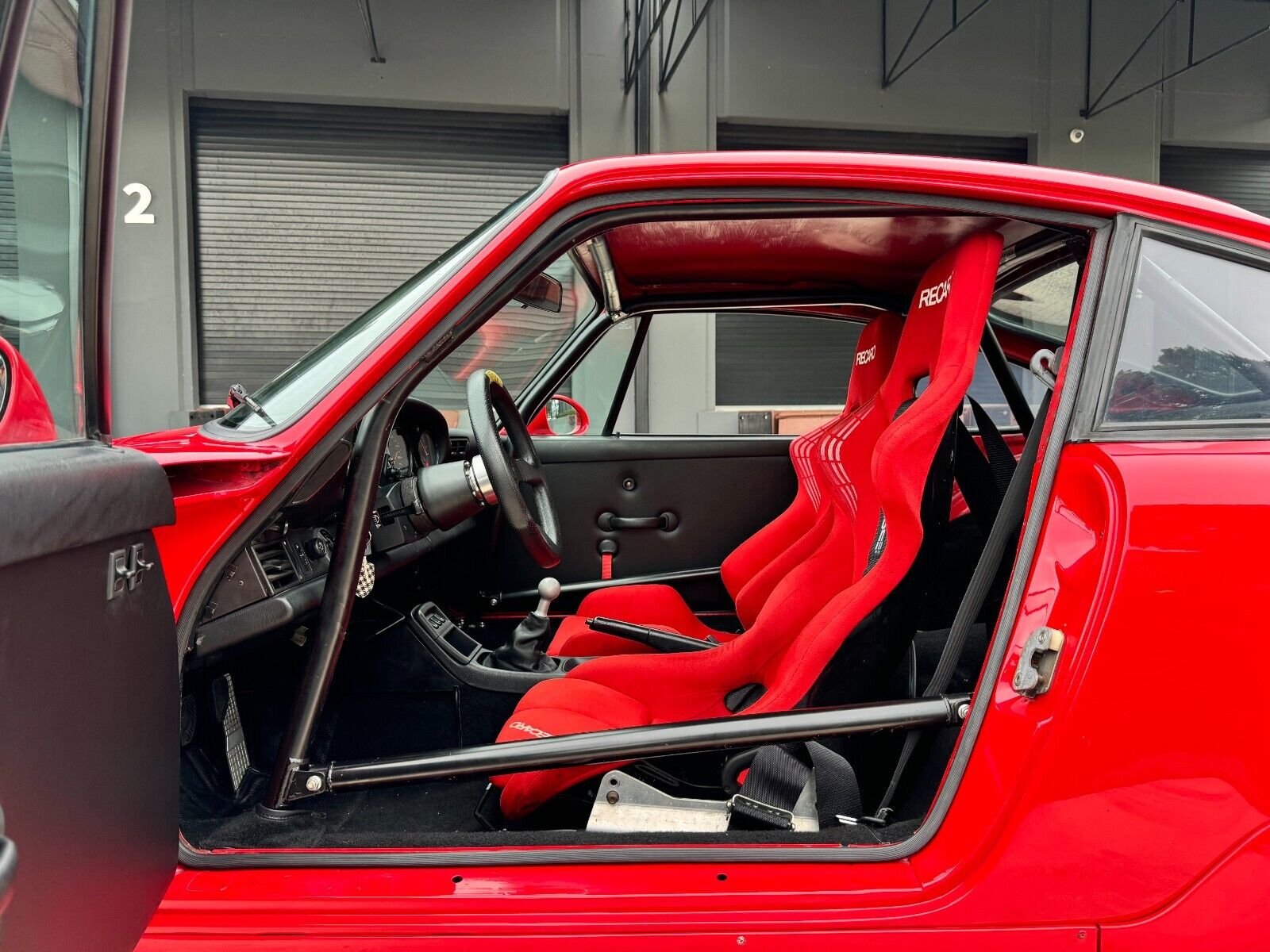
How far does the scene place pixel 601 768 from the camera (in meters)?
1.36

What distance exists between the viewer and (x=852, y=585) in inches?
59.2

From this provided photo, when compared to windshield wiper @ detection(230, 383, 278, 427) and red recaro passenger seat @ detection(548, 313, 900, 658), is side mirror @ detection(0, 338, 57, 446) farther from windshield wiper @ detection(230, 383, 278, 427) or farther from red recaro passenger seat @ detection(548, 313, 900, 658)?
red recaro passenger seat @ detection(548, 313, 900, 658)

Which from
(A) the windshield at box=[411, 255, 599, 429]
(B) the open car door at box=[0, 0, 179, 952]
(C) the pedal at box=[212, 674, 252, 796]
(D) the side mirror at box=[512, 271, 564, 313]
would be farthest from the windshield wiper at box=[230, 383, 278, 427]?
(D) the side mirror at box=[512, 271, 564, 313]

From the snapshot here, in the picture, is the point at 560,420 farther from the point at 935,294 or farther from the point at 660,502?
the point at 935,294

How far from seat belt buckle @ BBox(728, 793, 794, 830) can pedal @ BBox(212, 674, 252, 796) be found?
818mm

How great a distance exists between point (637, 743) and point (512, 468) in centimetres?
65

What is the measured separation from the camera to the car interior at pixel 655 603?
1.22 metres

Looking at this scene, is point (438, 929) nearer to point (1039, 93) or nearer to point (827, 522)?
point (827, 522)

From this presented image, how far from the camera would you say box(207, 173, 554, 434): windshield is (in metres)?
1.18

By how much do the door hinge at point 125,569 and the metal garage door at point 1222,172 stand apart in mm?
9011

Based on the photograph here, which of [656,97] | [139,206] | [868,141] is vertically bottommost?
[139,206]

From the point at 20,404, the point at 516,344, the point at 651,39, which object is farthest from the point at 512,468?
the point at 651,39

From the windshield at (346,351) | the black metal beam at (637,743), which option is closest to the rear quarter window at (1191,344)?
the black metal beam at (637,743)

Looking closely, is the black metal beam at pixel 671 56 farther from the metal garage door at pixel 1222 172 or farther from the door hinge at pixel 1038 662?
the door hinge at pixel 1038 662
